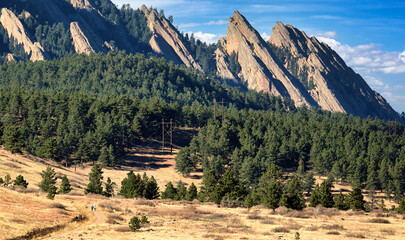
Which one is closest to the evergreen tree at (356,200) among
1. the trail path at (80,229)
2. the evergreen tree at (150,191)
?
the evergreen tree at (150,191)

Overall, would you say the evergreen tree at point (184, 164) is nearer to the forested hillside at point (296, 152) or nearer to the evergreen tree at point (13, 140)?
the forested hillside at point (296, 152)

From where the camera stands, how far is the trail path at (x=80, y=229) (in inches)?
1743

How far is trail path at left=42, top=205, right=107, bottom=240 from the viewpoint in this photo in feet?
145

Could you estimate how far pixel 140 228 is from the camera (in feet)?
163

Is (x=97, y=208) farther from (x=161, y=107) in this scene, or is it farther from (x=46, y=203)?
(x=161, y=107)

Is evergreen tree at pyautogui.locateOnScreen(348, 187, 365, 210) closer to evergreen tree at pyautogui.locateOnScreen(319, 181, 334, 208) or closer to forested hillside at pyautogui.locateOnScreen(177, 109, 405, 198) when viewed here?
evergreen tree at pyautogui.locateOnScreen(319, 181, 334, 208)

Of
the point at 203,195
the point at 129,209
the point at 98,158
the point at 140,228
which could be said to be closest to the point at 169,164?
the point at 98,158

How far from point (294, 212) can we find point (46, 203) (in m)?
32.0

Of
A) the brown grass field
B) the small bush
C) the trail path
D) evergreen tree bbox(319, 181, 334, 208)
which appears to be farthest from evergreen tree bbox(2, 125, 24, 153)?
the small bush

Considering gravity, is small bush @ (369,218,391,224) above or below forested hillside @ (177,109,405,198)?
A: below

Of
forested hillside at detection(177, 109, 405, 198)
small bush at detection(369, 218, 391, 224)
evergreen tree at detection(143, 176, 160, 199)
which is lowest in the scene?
evergreen tree at detection(143, 176, 160, 199)

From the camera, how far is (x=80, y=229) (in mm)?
48281

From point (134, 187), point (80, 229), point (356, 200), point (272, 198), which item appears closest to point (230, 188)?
point (272, 198)

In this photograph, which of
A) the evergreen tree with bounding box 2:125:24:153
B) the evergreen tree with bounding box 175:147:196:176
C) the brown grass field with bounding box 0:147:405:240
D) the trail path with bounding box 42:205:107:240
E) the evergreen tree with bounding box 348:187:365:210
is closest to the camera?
the trail path with bounding box 42:205:107:240
